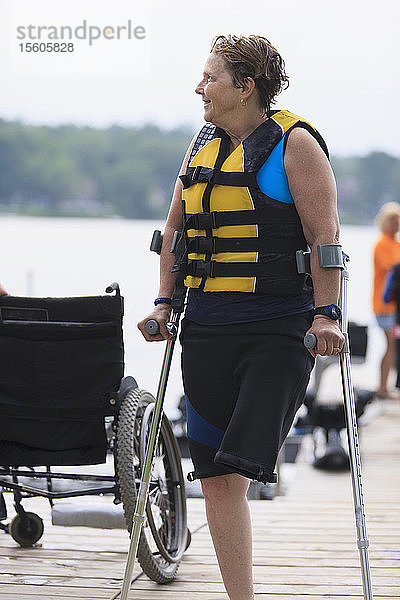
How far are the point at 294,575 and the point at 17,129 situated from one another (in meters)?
23.4

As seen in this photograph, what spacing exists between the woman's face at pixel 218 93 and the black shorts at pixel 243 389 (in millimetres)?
467

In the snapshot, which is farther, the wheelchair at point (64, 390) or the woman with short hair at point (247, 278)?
the wheelchair at point (64, 390)

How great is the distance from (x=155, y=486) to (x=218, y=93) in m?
1.23

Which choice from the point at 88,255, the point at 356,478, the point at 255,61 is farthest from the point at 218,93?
the point at 88,255

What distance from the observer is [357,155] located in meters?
23.2

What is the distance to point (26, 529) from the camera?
323 cm

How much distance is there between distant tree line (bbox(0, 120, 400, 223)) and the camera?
21.5 m

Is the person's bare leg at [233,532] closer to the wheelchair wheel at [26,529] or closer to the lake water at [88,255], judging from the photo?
the wheelchair wheel at [26,529]

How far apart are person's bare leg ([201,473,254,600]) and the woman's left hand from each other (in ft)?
1.18

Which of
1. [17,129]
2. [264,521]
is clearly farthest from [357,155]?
[264,521]

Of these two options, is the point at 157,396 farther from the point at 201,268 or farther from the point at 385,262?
the point at 385,262

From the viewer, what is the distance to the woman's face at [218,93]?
225 cm

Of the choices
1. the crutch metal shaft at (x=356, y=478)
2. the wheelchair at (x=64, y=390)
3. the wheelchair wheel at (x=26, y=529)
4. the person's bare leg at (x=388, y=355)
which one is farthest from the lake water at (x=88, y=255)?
the crutch metal shaft at (x=356, y=478)

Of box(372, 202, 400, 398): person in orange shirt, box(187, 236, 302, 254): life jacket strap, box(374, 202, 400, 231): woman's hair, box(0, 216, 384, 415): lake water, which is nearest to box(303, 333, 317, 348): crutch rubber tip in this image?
box(187, 236, 302, 254): life jacket strap
